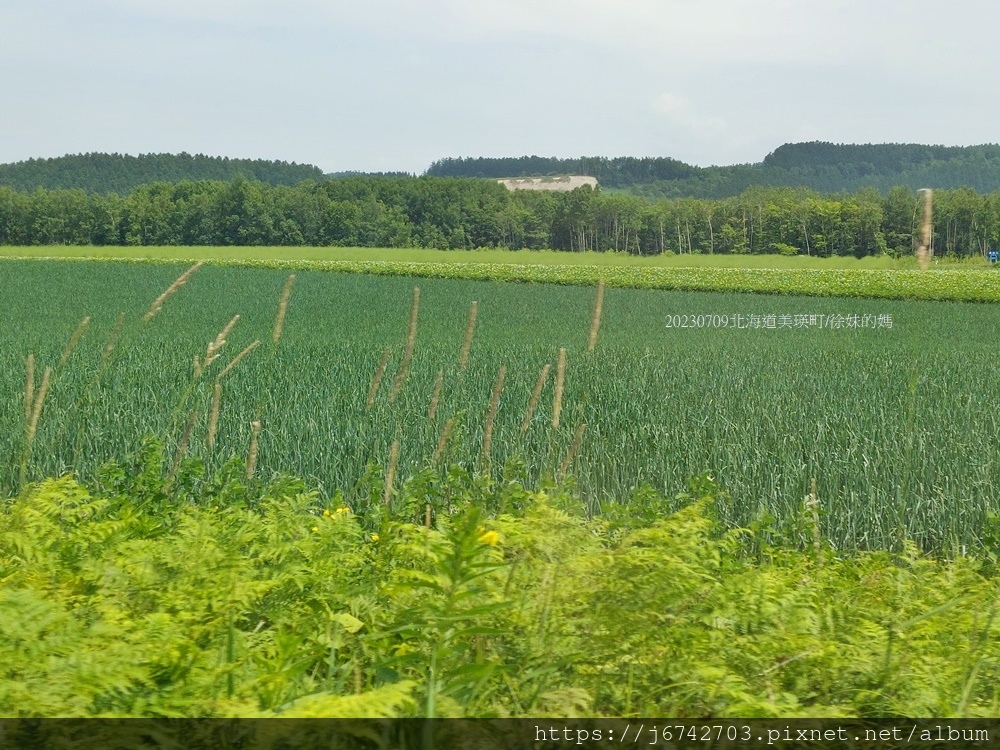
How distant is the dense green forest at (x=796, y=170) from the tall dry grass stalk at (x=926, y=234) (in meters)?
73.4

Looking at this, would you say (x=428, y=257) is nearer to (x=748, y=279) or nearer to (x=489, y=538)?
(x=748, y=279)

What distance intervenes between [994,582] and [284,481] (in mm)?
3552

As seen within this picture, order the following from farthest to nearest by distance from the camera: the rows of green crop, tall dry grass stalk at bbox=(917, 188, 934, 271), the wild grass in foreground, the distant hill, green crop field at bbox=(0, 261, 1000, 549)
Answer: the distant hill < the rows of green crop < green crop field at bbox=(0, 261, 1000, 549) < tall dry grass stalk at bbox=(917, 188, 934, 271) < the wild grass in foreground

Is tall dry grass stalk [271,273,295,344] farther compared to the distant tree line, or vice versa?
the distant tree line

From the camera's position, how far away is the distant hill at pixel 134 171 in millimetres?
113375

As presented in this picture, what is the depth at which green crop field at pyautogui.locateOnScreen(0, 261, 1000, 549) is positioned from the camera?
6289 millimetres

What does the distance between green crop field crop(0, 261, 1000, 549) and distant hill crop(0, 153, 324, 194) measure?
343 feet

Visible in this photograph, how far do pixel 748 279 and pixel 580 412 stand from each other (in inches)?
1549

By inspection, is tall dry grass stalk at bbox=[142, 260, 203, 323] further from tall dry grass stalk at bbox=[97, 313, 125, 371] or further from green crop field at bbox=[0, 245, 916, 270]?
green crop field at bbox=[0, 245, 916, 270]

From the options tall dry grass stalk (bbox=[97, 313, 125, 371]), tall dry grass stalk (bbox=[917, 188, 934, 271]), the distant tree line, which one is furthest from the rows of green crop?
tall dry grass stalk (bbox=[97, 313, 125, 371])

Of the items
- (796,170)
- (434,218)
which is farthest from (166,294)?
(796,170)

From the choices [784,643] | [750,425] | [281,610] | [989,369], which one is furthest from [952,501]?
[989,369]

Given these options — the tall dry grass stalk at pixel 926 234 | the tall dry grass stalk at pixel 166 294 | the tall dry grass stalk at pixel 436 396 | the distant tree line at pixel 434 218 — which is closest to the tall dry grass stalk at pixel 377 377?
the tall dry grass stalk at pixel 436 396

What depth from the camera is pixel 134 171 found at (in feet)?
407
